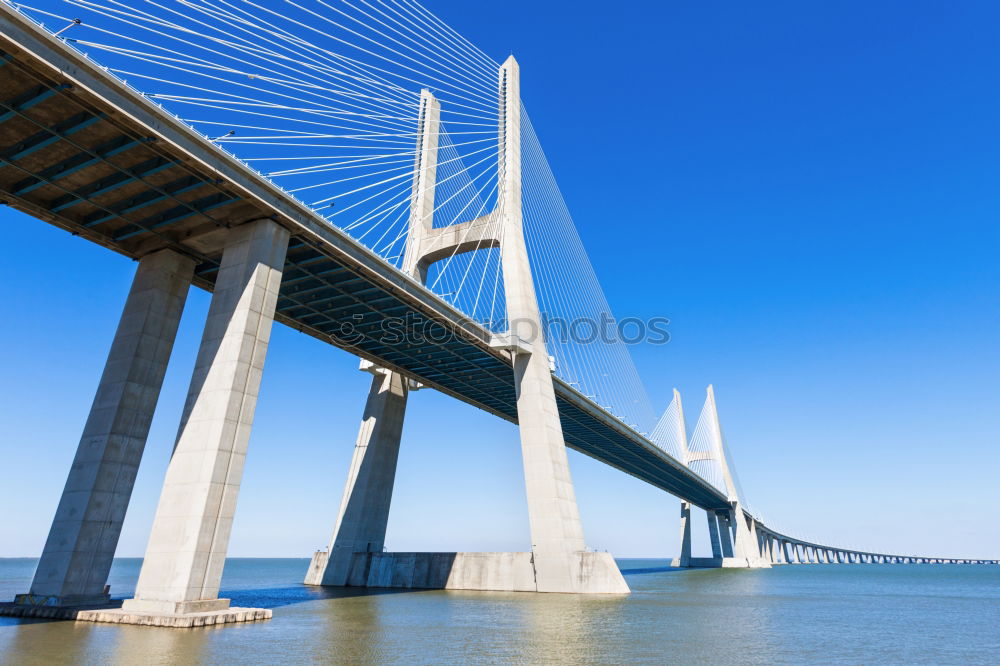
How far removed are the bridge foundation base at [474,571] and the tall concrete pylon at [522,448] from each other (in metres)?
0.06

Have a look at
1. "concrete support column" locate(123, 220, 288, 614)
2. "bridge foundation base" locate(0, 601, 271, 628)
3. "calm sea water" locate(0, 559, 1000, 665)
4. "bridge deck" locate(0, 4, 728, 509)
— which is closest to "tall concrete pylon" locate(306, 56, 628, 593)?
"bridge deck" locate(0, 4, 728, 509)

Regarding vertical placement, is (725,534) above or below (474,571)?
above

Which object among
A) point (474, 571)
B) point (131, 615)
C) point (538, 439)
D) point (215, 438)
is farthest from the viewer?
point (474, 571)

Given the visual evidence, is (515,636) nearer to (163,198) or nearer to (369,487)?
(163,198)

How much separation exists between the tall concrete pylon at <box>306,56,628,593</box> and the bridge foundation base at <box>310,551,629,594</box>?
6 cm

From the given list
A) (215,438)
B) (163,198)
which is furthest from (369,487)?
(163,198)

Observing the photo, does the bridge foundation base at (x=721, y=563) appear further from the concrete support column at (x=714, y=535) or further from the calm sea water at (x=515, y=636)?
the calm sea water at (x=515, y=636)

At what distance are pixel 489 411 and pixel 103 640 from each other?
138 ft

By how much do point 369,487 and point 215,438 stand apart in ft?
75.9

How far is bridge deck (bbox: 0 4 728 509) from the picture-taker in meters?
19.5

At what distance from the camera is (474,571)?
4291 centimetres

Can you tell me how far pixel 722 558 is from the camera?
392ft

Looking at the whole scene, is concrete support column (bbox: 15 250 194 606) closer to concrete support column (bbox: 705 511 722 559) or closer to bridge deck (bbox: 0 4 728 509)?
bridge deck (bbox: 0 4 728 509)

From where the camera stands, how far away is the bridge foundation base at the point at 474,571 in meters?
38.4
